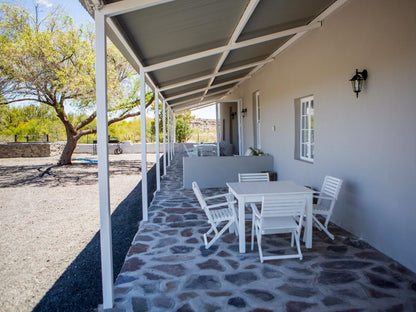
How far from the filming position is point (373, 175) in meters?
3.78

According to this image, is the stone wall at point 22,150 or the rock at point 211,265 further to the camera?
the stone wall at point 22,150

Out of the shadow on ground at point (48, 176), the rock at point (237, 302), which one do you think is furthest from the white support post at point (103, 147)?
the shadow on ground at point (48, 176)

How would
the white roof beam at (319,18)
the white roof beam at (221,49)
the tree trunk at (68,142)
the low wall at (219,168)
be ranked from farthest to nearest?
the tree trunk at (68,142), the low wall at (219,168), the white roof beam at (221,49), the white roof beam at (319,18)

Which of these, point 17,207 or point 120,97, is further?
point 120,97

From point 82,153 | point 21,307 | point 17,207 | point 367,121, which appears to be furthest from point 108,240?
point 82,153

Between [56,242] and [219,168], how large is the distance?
14.2 feet

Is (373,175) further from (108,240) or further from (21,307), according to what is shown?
(21,307)

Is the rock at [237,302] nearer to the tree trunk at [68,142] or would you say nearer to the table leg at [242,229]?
the table leg at [242,229]

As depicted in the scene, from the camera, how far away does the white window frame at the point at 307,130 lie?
5820 mm

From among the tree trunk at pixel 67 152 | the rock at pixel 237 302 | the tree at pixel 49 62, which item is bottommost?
the rock at pixel 237 302

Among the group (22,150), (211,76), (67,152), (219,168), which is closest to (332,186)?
(219,168)

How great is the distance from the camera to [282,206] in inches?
132

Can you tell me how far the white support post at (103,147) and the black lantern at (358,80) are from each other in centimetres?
305

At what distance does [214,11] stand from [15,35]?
35.9ft
